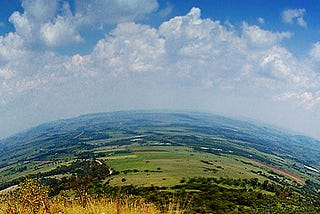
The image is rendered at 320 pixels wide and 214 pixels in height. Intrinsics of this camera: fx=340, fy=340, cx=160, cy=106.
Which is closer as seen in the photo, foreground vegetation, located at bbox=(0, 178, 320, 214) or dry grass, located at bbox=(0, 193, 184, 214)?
dry grass, located at bbox=(0, 193, 184, 214)

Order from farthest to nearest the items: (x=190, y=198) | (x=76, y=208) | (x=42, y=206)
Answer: (x=190, y=198) → (x=76, y=208) → (x=42, y=206)

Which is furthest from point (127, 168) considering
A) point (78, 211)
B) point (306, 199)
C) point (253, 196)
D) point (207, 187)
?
point (78, 211)

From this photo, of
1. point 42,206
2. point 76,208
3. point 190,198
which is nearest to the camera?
point 42,206

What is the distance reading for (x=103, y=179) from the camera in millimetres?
139750

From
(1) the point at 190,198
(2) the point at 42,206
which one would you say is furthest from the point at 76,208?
(1) the point at 190,198

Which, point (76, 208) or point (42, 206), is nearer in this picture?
point (42, 206)

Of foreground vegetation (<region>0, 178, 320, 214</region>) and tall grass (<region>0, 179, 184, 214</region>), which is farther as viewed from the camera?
foreground vegetation (<region>0, 178, 320, 214</region>)

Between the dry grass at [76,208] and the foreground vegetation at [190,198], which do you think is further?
the foreground vegetation at [190,198]

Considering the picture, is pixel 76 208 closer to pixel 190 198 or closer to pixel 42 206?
pixel 42 206

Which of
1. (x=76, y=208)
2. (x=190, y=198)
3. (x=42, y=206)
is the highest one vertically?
(x=42, y=206)

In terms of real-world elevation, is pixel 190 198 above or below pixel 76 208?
below

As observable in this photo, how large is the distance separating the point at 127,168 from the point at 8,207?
15048 centimetres

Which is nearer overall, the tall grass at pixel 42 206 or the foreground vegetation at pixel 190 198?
the tall grass at pixel 42 206

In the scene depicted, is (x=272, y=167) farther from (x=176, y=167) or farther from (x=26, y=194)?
(x=26, y=194)
